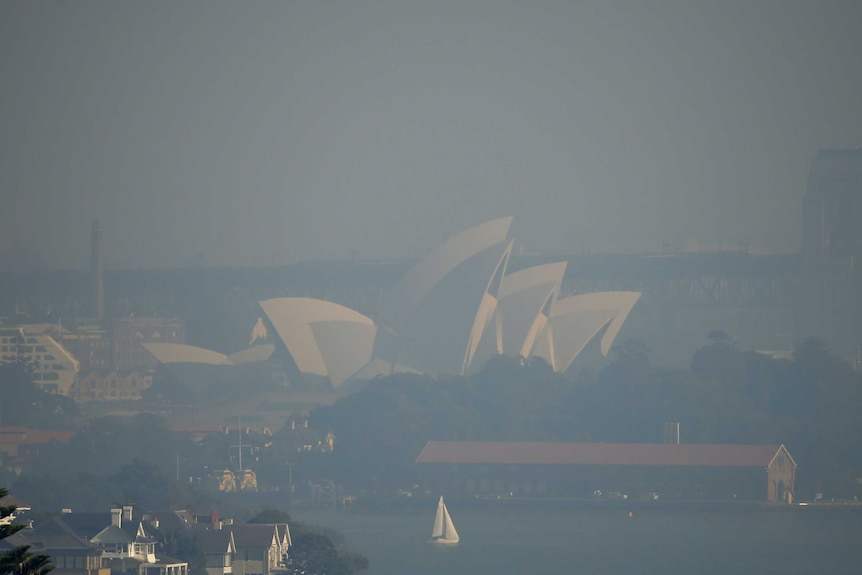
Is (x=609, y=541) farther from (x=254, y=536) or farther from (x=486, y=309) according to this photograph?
(x=486, y=309)

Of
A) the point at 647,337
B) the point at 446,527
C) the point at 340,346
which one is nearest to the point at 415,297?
the point at 340,346

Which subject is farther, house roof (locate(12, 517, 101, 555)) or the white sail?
the white sail

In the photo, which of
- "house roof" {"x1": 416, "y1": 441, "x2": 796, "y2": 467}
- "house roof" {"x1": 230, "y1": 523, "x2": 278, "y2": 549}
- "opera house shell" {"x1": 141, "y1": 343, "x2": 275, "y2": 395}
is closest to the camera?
"house roof" {"x1": 230, "y1": 523, "x2": 278, "y2": 549}

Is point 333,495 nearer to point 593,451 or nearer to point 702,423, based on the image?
point 593,451

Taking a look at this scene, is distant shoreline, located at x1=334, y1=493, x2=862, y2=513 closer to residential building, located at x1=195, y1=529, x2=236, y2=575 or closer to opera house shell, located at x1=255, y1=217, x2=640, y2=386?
opera house shell, located at x1=255, y1=217, x2=640, y2=386

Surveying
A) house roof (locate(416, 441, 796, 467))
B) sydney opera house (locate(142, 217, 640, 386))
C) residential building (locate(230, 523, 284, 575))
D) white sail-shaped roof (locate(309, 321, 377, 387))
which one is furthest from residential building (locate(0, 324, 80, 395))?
residential building (locate(230, 523, 284, 575))

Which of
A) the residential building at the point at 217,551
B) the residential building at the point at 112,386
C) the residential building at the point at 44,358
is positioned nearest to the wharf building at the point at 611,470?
the residential building at the point at 217,551
